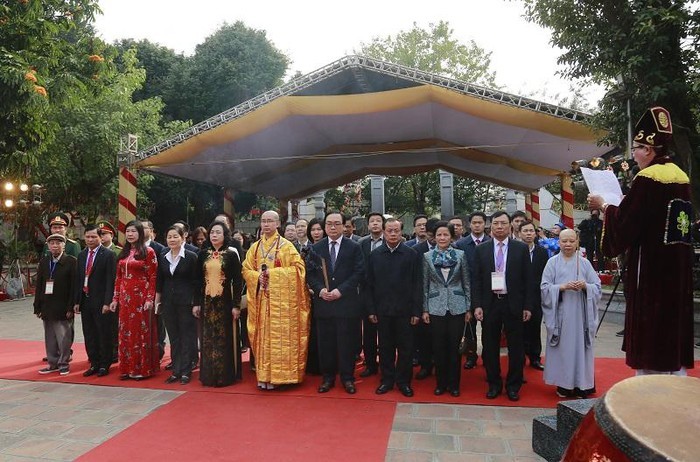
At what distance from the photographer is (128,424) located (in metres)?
3.68

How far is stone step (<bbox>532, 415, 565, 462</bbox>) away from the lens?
2826 millimetres

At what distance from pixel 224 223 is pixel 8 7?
21.0 feet

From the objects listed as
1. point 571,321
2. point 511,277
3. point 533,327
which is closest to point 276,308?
point 511,277

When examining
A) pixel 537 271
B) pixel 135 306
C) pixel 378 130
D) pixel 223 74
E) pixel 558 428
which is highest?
pixel 223 74

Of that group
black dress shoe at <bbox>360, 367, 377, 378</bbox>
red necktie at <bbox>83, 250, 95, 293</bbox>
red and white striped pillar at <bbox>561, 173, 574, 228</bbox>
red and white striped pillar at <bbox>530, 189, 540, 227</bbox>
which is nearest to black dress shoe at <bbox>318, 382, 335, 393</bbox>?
black dress shoe at <bbox>360, 367, 377, 378</bbox>

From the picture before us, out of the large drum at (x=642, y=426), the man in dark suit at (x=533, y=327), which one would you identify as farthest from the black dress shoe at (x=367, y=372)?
the large drum at (x=642, y=426)

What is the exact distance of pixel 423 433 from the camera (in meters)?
3.39

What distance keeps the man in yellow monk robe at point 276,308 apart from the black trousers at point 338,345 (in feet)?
0.58

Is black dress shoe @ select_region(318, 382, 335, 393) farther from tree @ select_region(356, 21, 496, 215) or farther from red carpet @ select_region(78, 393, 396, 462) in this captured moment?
tree @ select_region(356, 21, 496, 215)

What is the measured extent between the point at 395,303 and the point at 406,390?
755 mm

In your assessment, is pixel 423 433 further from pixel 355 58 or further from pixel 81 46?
pixel 81 46

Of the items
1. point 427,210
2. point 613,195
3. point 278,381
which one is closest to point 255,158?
point 278,381

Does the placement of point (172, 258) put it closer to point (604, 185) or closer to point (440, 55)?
point (604, 185)

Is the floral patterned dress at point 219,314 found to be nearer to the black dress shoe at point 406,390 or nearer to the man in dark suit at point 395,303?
the man in dark suit at point 395,303
